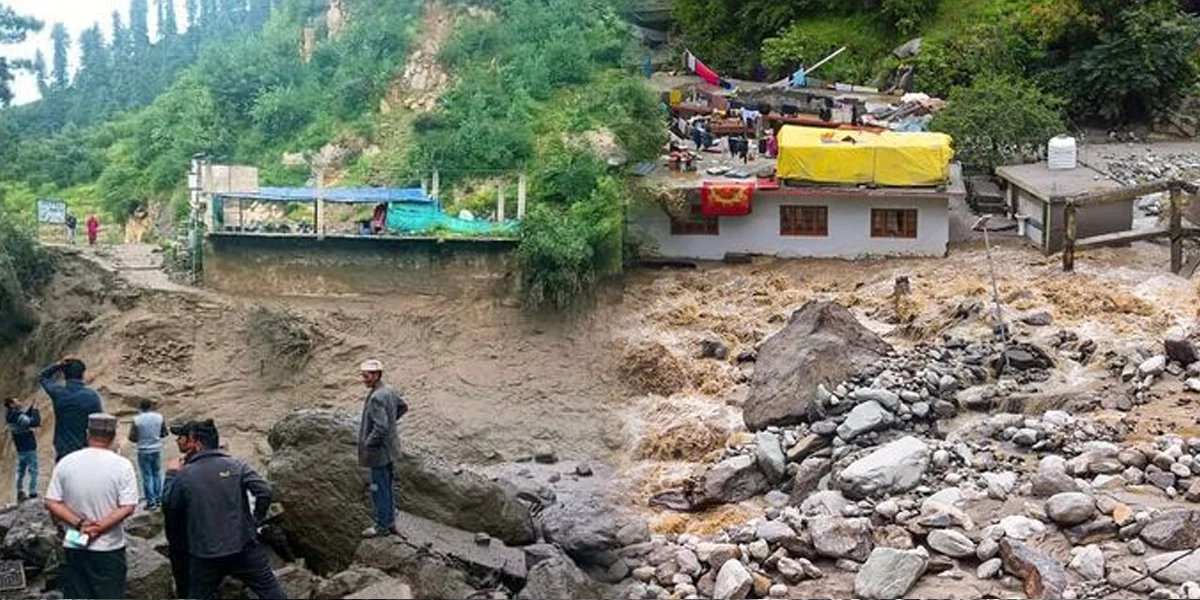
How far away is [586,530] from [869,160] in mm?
15034

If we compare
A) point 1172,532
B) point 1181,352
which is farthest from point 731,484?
point 1181,352

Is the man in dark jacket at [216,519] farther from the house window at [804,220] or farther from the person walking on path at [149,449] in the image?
the house window at [804,220]

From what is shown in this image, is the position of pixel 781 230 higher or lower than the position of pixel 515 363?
higher

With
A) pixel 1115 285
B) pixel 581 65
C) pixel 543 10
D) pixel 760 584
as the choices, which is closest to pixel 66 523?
pixel 760 584

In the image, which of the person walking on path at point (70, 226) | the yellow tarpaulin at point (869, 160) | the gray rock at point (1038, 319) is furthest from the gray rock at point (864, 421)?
the person walking on path at point (70, 226)

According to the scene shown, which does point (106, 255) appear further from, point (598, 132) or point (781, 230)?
point (781, 230)

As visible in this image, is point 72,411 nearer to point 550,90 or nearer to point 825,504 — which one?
point 825,504

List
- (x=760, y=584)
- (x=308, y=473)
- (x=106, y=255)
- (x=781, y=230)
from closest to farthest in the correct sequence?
(x=308, y=473) < (x=760, y=584) < (x=781, y=230) < (x=106, y=255)

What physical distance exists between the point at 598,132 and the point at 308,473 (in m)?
20.7

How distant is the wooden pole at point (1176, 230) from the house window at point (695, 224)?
7.98m

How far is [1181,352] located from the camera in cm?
1909

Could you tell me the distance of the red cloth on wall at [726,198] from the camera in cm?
2734

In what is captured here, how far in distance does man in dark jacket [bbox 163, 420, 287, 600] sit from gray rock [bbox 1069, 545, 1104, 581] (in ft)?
23.3

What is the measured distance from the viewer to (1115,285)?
934 inches
